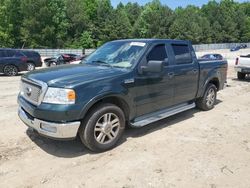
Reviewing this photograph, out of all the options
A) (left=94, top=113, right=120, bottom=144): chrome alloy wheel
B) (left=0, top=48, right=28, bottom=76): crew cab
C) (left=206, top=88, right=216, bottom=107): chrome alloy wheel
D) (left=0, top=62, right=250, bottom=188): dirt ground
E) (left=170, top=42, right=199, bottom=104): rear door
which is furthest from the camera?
(left=0, top=48, right=28, bottom=76): crew cab

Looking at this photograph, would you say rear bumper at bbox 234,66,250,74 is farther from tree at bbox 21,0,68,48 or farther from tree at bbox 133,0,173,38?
tree at bbox 133,0,173,38

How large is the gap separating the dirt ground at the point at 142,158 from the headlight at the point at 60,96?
0.94 m

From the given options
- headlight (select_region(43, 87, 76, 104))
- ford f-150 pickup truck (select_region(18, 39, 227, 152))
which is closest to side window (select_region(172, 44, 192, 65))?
ford f-150 pickup truck (select_region(18, 39, 227, 152))

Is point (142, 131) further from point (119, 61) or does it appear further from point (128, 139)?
point (119, 61)

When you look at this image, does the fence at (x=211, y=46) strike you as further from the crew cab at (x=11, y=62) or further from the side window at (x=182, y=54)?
the side window at (x=182, y=54)

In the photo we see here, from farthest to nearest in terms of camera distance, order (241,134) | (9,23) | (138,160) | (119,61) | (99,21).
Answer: (99,21), (9,23), (241,134), (119,61), (138,160)

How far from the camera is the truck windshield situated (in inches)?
214

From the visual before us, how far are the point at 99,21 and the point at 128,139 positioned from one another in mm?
73444

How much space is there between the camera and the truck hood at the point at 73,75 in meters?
4.48

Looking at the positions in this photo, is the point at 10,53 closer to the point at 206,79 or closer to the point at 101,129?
the point at 206,79

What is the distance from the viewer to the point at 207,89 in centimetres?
749

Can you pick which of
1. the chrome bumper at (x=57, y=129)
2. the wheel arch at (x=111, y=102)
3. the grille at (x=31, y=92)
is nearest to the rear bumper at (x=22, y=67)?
the grille at (x=31, y=92)

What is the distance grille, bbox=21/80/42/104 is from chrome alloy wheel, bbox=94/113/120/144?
1.02 metres

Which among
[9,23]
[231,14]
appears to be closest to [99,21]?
[9,23]
